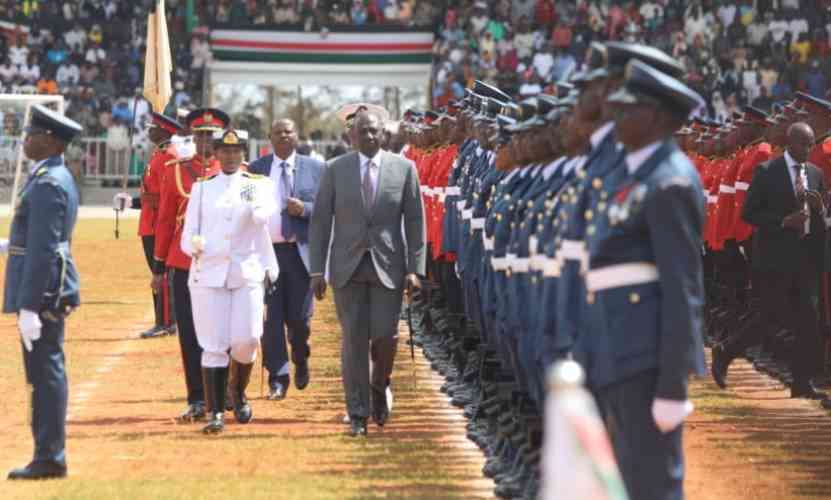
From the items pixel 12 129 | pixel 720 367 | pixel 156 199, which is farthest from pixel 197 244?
pixel 12 129

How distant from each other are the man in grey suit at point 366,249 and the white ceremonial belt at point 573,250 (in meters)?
4.15

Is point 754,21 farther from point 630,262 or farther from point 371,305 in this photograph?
point 630,262

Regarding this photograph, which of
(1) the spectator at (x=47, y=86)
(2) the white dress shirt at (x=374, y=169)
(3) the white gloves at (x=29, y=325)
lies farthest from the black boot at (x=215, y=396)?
(1) the spectator at (x=47, y=86)

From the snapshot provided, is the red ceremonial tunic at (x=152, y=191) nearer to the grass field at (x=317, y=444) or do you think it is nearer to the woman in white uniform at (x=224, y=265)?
the grass field at (x=317, y=444)

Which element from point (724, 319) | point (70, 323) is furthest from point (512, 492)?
point (70, 323)

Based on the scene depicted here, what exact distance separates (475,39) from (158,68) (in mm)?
28051

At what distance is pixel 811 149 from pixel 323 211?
4417mm

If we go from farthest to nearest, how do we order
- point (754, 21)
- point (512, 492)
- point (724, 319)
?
1. point (754, 21)
2. point (724, 319)
3. point (512, 492)

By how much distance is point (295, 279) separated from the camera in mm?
13625

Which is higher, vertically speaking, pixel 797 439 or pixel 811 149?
pixel 811 149

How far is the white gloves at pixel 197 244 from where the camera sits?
1183cm

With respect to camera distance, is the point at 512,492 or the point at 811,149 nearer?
the point at 512,492

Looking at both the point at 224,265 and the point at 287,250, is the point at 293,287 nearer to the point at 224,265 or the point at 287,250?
the point at 287,250

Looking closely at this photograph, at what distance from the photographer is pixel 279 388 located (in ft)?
44.9
